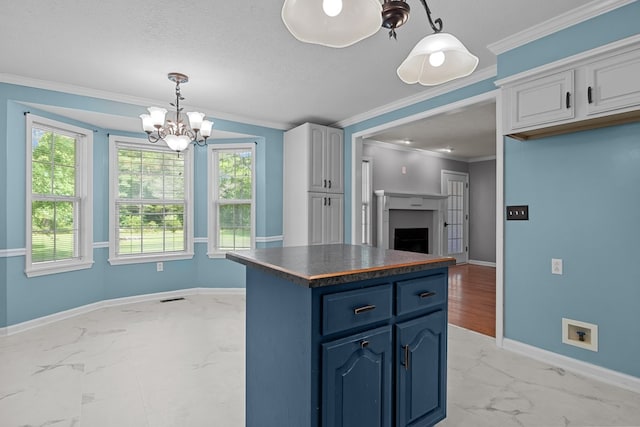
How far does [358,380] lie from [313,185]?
3388 mm

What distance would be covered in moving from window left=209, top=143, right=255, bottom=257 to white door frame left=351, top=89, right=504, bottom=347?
152cm

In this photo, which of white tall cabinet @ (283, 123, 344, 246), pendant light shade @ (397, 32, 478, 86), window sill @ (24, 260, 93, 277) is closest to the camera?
pendant light shade @ (397, 32, 478, 86)

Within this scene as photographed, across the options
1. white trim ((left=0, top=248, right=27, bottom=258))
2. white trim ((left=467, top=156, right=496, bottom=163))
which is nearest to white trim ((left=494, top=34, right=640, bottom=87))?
white trim ((left=0, top=248, right=27, bottom=258))

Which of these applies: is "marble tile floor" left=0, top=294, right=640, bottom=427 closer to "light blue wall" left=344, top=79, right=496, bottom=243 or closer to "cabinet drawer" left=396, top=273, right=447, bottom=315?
"cabinet drawer" left=396, top=273, right=447, bottom=315

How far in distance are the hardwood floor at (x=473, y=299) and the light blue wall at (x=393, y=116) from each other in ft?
5.74

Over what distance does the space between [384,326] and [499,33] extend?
2490mm

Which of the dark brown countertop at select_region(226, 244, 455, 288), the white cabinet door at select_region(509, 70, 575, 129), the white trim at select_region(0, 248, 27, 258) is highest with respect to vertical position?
the white cabinet door at select_region(509, 70, 575, 129)

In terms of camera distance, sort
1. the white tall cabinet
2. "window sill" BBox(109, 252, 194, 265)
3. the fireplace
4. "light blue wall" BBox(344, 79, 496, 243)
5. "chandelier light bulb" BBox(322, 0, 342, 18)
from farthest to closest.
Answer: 1. the fireplace
2. the white tall cabinet
3. "window sill" BBox(109, 252, 194, 265)
4. "light blue wall" BBox(344, 79, 496, 243)
5. "chandelier light bulb" BBox(322, 0, 342, 18)

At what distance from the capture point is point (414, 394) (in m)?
1.54

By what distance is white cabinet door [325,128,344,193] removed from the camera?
185 inches

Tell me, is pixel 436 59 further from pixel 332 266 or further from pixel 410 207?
pixel 410 207

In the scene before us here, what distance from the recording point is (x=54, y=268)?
363cm

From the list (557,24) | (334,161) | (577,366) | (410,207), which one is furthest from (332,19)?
(410,207)

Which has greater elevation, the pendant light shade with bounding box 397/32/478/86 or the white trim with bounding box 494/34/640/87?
the white trim with bounding box 494/34/640/87
